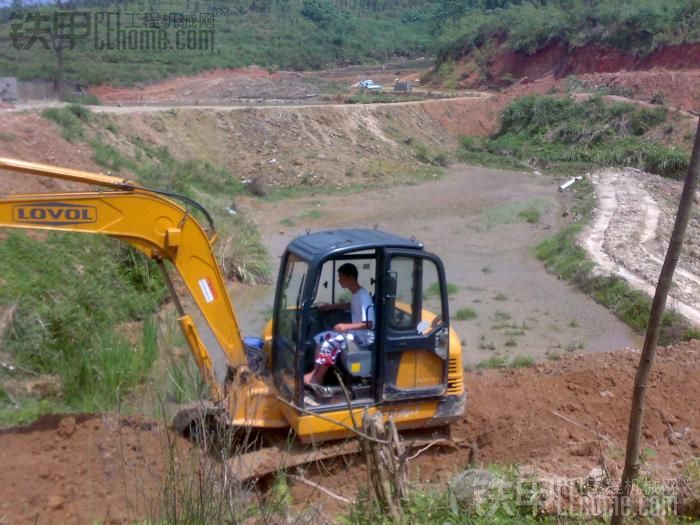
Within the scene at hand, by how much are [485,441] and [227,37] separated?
76.0m

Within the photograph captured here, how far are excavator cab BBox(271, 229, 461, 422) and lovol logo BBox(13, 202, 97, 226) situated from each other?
1816 millimetres

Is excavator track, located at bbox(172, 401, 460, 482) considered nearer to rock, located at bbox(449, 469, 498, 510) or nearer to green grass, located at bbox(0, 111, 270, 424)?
green grass, located at bbox(0, 111, 270, 424)

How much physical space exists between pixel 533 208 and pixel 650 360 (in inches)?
862

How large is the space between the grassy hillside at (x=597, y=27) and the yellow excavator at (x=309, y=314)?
135ft

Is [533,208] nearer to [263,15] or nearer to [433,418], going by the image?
[433,418]

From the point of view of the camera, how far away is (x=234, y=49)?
74.4m

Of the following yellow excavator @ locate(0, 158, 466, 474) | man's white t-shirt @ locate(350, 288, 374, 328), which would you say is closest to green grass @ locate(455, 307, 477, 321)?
yellow excavator @ locate(0, 158, 466, 474)

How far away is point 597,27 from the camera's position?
50.2m

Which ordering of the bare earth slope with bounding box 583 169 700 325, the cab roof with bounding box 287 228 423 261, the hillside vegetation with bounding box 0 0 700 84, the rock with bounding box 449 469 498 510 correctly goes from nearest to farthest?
1. the rock with bounding box 449 469 498 510
2. the cab roof with bounding box 287 228 423 261
3. the bare earth slope with bounding box 583 169 700 325
4. the hillside vegetation with bounding box 0 0 700 84

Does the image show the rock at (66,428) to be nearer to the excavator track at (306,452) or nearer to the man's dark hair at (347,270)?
the excavator track at (306,452)

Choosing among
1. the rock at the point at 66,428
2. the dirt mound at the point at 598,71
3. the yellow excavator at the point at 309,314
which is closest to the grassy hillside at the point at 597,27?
the dirt mound at the point at 598,71

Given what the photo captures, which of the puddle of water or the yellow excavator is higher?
the yellow excavator

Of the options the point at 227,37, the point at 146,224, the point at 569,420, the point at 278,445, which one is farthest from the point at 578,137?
the point at 227,37

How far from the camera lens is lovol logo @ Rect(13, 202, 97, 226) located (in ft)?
21.9
